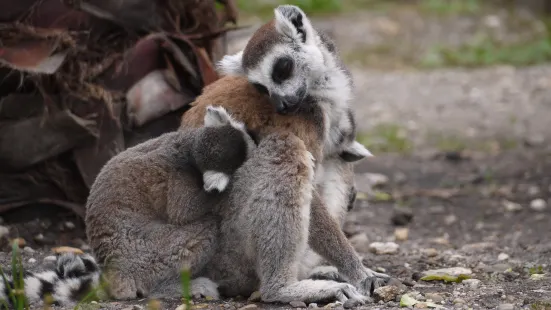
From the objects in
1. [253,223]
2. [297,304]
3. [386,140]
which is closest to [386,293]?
[297,304]

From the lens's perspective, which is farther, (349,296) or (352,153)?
(352,153)

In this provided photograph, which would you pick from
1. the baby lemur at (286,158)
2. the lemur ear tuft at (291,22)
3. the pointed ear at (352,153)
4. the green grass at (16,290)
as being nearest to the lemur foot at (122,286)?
the baby lemur at (286,158)

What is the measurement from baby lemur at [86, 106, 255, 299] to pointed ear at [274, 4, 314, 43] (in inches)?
31.6

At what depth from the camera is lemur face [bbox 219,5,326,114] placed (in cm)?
523

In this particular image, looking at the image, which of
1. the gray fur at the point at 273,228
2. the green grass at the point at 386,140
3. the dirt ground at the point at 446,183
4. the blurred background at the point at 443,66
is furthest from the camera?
the blurred background at the point at 443,66

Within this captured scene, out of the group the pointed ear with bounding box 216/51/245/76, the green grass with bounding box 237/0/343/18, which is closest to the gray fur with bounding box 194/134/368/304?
the pointed ear with bounding box 216/51/245/76

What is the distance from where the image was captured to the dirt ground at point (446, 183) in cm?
552

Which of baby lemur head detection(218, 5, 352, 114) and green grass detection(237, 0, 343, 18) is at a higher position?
baby lemur head detection(218, 5, 352, 114)

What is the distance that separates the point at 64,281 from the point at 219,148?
1032 mm

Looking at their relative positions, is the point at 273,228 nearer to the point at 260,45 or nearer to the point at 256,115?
the point at 256,115

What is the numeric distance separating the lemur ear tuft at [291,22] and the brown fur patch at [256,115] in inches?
15.0

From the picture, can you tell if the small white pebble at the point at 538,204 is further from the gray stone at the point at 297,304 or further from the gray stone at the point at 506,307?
the gray stone at the point at 297,304

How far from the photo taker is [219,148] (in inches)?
193

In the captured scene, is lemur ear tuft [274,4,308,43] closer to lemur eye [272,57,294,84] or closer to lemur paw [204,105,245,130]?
lemur eye [272,57,294,84]
